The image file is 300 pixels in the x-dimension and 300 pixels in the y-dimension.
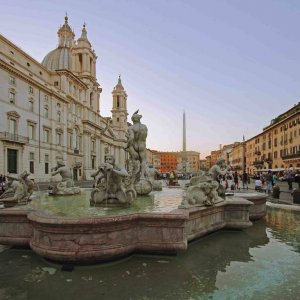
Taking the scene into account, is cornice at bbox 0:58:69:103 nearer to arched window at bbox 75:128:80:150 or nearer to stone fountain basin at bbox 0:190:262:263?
arched window at bbox 75:128:80:150

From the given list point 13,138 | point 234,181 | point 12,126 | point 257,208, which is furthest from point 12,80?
point 257,208

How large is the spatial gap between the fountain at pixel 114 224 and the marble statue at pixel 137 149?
131 inches

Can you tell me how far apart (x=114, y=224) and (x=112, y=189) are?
1.81 m

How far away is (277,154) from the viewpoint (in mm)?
55344

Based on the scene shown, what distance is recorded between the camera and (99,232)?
4730 millimetres

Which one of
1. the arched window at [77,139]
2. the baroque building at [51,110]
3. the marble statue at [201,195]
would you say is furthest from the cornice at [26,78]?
the marble statue at [201,195]

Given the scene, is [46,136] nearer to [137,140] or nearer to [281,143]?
[137,140]

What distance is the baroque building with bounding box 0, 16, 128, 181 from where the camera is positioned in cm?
3353

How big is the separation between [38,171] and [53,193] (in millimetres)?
30509

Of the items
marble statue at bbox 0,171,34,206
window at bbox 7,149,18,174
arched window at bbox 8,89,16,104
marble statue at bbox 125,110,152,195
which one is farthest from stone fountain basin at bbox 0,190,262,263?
arched window at bbox 8,89,16,104

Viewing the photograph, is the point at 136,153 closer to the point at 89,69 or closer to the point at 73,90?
the point at 73,90

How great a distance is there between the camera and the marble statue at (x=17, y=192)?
23.1 ft

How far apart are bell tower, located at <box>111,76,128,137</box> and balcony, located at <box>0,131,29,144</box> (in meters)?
57.7

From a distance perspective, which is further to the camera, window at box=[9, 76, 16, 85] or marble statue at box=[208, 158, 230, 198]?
window at box=[9, 76, 16, 85]
